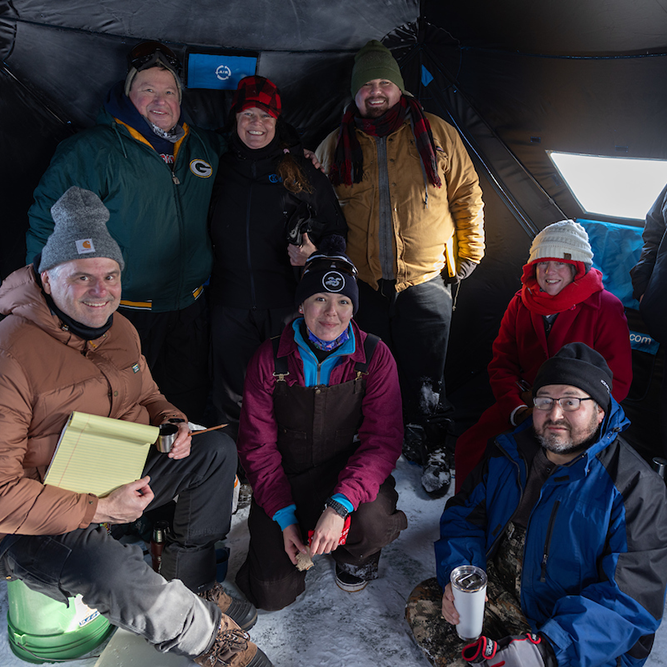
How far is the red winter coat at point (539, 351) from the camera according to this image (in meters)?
2.59

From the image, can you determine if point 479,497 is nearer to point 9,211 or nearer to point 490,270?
point 490,270

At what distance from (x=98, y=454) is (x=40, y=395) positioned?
0.26m

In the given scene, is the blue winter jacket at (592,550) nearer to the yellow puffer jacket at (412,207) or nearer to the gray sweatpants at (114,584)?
the gray sweatpants at (114,584)

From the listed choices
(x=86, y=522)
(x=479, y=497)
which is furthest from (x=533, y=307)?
(x=86, y=522)

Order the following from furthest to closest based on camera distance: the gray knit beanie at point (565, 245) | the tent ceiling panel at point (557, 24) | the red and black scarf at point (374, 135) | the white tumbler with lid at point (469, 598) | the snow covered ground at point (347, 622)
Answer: the red and black scarf at point (374, 135) < the tent ceiling panel at point (557, 24) < the gray knit beanie at point (565, 245) < the snow covered ground at point (347, 622) < the white tumbler with lid at point (469, 598)

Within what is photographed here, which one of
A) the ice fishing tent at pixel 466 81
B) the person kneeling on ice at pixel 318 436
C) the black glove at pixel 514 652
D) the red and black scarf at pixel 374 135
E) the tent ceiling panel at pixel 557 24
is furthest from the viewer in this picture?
the red and black scarf at pixel 374 135

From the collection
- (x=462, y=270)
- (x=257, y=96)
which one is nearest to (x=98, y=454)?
(x=257, y=96)

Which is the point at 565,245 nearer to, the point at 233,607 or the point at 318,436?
the point at 318,436

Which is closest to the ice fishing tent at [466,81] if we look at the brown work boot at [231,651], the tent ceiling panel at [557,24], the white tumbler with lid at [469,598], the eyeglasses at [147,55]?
the tent ceiling panel at [557,24]

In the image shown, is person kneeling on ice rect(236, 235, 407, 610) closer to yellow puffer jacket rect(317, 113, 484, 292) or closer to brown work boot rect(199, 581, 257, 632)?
brown work boot rect(199, 581, 257, 632)

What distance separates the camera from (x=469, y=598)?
72.6 inches

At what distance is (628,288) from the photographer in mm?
3102

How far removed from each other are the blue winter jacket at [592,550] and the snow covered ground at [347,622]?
1.10 feet

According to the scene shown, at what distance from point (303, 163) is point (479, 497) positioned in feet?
5.92
